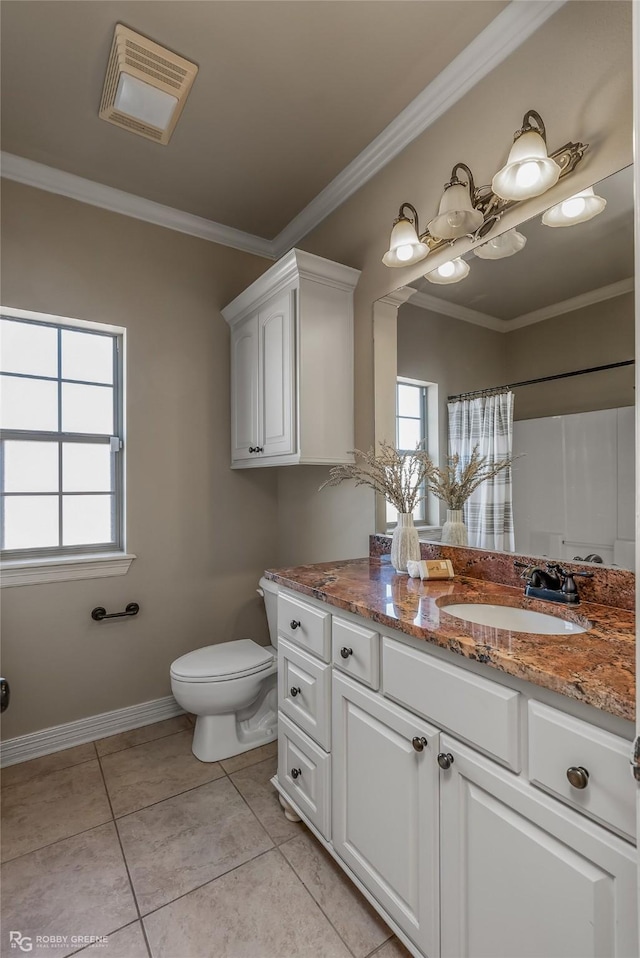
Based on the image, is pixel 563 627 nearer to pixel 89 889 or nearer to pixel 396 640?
pixel 396 640

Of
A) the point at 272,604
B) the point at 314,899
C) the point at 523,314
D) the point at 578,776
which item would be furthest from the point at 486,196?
the point at 314,899

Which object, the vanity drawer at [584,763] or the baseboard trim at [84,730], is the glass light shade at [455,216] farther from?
the baseboard trim at [84,730]

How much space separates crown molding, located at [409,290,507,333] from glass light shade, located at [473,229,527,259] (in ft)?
0.62

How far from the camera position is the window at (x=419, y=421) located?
1.82 m

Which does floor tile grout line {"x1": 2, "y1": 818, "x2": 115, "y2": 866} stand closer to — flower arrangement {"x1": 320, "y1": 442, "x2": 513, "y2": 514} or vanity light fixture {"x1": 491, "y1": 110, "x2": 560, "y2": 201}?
flower arrangement {"x1": 320, "y1": 442, "x2": 513, "y2": 514}

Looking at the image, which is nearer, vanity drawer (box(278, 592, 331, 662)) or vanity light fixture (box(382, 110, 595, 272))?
vanity light fixture (box(382, 110, 595, 272))

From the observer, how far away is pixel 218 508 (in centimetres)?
270

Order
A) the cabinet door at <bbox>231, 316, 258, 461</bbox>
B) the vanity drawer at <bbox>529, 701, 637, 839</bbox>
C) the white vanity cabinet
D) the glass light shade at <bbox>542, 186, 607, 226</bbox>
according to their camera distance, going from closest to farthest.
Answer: the vanity drawer at <bbox>529, 701, 637, 839</bbox> < the glass light shade at <bbox>542, 186, 607, 226</bbox> < the white vanity cabinet < the cabinet door at <bbox>231, 316, 258, 461</bbox>

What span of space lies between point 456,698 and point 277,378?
1616mm

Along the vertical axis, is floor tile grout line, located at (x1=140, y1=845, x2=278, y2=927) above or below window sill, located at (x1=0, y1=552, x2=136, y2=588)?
below

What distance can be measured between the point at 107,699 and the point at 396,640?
6.19 ft

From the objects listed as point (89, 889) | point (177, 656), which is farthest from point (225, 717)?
point (89, 889)

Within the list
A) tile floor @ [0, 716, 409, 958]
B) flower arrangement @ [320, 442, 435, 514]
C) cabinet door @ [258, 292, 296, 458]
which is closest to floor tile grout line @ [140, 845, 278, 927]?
tile floor @ [0, 716, 409, 958]

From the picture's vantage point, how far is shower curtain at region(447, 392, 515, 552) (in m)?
1.58
